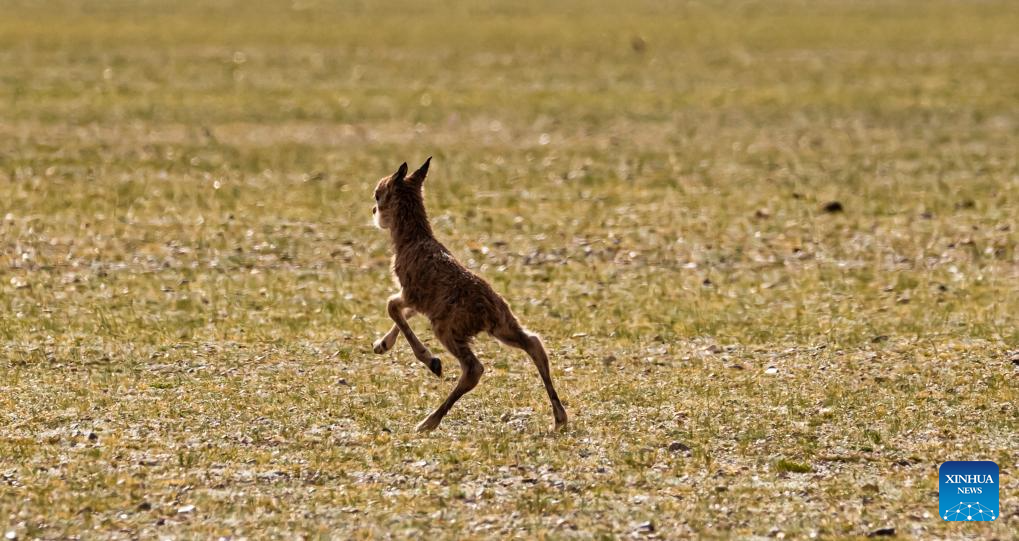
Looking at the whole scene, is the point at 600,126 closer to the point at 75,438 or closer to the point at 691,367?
the point at 691,367

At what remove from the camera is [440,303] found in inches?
449

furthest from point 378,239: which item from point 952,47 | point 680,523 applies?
point 952,47

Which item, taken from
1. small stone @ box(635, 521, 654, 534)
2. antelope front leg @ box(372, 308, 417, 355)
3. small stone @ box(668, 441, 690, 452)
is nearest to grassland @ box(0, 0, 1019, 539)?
small stone @ box(635, 521, 654, 534)

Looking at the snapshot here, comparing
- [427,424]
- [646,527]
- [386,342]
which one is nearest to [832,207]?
[386,342]

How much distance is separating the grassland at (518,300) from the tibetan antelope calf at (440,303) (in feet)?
1.39

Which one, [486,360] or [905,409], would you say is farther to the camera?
[486,360]

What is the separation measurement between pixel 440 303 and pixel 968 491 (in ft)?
12.4

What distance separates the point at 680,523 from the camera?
9422 mm

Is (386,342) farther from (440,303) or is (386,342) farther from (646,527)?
(646,527)

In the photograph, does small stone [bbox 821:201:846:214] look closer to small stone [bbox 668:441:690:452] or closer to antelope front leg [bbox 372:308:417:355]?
antelope front leg [bbox 372:308:417:355]

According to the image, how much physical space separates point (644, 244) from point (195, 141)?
1074 centimetres

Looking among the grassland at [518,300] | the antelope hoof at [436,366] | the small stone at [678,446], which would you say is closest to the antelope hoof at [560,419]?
the grassland at [518,300]

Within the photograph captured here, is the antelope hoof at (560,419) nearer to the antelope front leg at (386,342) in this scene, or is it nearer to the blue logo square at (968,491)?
the antelope front leg at (386,342)

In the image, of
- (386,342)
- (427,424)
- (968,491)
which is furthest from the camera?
(386,342)
